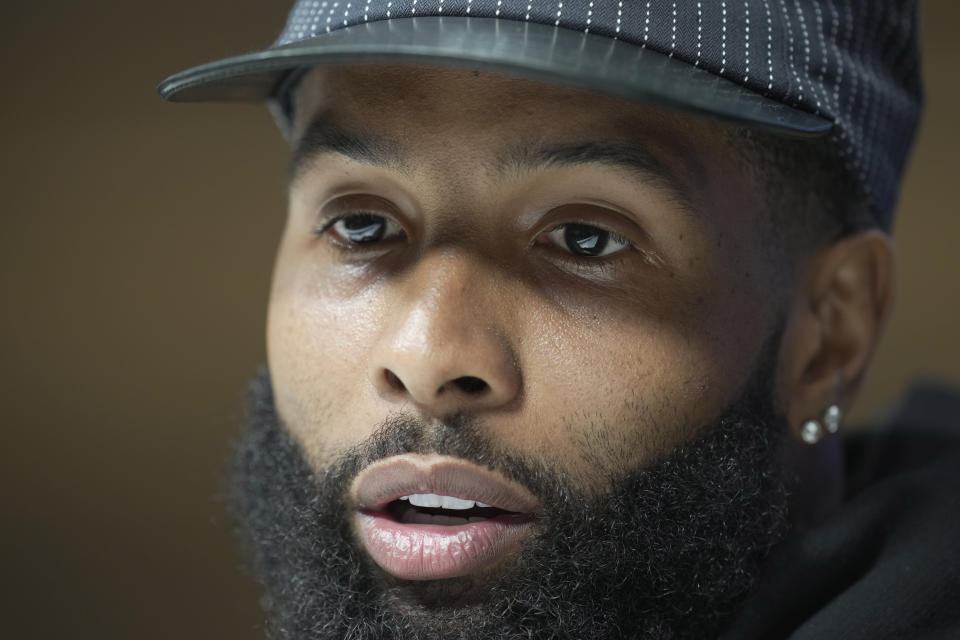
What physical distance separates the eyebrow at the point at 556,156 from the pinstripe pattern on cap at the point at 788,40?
0.10 meters

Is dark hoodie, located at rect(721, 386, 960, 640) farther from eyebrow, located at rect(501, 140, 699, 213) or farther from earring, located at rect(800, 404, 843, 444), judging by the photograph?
eyebrow, located at rect(501, 140, 699, 213)

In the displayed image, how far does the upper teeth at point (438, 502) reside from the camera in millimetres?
1106

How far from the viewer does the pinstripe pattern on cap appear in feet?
3.44

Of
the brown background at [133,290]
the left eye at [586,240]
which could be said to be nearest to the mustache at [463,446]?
the left eye at [586,240]

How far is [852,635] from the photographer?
108 centimetres

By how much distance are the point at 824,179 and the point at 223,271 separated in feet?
5.28

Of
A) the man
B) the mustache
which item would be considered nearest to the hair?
the man

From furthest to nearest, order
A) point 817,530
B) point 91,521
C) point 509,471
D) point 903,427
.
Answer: point 91,521, point 903,427, point 817,530, point 509,471

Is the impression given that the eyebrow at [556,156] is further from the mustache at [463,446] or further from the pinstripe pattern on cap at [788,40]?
the mustache at [463,446]

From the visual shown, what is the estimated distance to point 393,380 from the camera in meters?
1.11

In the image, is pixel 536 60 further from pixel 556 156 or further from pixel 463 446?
pixel 463 446

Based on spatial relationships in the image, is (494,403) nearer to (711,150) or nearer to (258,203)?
(711,150)

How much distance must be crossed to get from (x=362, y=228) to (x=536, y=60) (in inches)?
15.9

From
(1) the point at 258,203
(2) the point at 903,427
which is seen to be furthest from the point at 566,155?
(1) the point at 258,203
